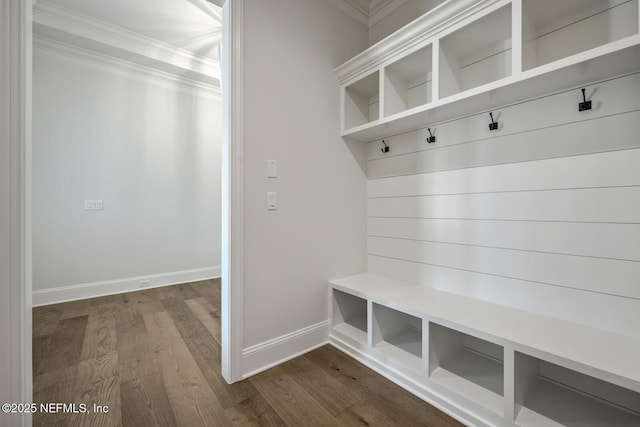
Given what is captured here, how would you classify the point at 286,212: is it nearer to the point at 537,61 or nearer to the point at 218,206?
the point at 537,61

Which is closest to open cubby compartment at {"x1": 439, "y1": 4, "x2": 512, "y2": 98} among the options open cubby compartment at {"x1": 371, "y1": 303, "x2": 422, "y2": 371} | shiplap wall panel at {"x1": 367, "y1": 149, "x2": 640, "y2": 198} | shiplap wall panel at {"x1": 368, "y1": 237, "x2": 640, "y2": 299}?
shiplap wall panel at {"x1": 367, "y1": 149, "x2": 640, "y2": 198}

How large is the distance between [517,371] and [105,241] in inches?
161

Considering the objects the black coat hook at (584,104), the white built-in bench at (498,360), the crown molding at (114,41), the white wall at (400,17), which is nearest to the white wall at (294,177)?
the white wall at (400,17)

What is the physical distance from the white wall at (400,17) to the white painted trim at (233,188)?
4.23 feet

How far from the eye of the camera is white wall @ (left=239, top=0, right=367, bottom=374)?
1.68 m

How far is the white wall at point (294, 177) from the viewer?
5.51ft

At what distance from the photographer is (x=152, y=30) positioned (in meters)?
2.98

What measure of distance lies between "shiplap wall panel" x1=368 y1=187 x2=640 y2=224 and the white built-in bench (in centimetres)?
47

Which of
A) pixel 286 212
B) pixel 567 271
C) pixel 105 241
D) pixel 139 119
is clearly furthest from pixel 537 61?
pixel 105 241

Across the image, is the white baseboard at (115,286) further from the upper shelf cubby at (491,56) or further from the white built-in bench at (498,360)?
the upper shelf cubby at (491,56)

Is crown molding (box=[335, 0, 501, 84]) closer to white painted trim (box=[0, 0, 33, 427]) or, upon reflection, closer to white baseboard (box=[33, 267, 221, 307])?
white painted trim (box=[0, 0, 33, 427])

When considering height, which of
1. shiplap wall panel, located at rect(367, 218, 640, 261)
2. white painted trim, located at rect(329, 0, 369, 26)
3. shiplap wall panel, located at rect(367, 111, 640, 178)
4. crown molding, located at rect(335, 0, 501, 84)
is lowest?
shiplap wall panel, located at rect(367, 218, 640, 261)

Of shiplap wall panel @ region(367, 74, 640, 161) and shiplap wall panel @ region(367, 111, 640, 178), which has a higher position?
shiplap wall panel @ region(367, 74, 640, 161)

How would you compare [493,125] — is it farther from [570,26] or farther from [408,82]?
[408,82]
